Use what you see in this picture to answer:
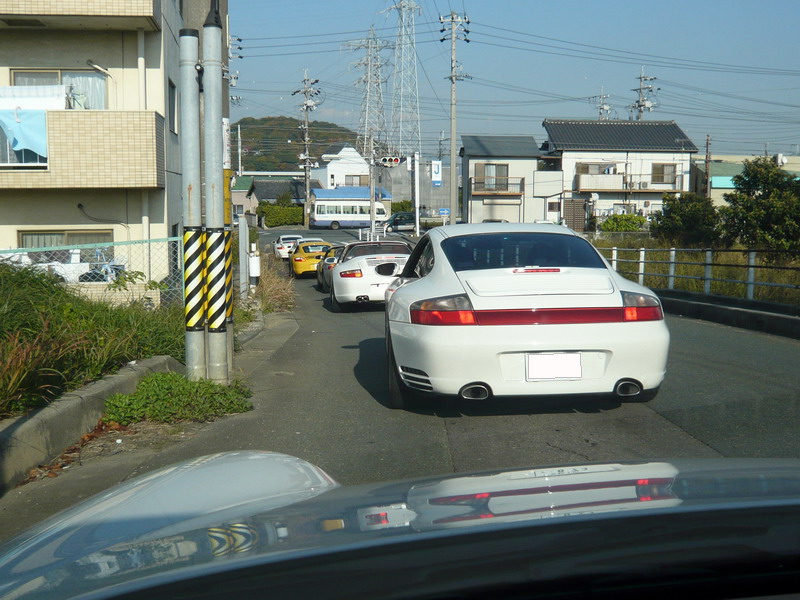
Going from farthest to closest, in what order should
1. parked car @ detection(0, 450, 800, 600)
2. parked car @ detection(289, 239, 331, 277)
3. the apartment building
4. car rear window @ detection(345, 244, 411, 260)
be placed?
parked car @ detection(289, 239, 331, 277) < car rear window @ detection(345, 244, 411, 260) < the apartment building < parked car @ detection(0, 450, 800, 600)

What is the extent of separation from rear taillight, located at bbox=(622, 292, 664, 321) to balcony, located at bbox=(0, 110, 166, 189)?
11.0m

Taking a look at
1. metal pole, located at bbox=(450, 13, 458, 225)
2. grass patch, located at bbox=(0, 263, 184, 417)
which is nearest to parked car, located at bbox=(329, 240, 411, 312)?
grass patch, located at bbox=(0, 263, 184, 417)

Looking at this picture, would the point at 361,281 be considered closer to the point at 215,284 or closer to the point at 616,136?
the point at 215,284

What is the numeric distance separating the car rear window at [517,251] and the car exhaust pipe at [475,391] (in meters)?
1.04

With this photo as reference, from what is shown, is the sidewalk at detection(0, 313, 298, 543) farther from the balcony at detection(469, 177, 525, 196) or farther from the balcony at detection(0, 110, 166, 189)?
the balcony at detection(469, 177, 525, 196)

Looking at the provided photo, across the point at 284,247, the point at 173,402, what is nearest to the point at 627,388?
the point at 173,402

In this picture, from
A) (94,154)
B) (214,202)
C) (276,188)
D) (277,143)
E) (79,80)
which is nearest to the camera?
(214,202)

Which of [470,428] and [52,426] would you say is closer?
[52,426]

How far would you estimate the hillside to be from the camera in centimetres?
14600

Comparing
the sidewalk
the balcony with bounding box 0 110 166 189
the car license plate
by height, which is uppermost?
the balcony with bounding box 0 110 166 189

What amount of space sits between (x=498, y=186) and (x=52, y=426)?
182 feet

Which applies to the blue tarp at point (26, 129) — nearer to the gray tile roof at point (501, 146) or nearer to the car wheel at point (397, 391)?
the car wheel at point (397, 391)

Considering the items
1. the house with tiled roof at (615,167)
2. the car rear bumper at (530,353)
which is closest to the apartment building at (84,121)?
the car rear bumper at (530,353)

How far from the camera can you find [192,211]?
7.96m
